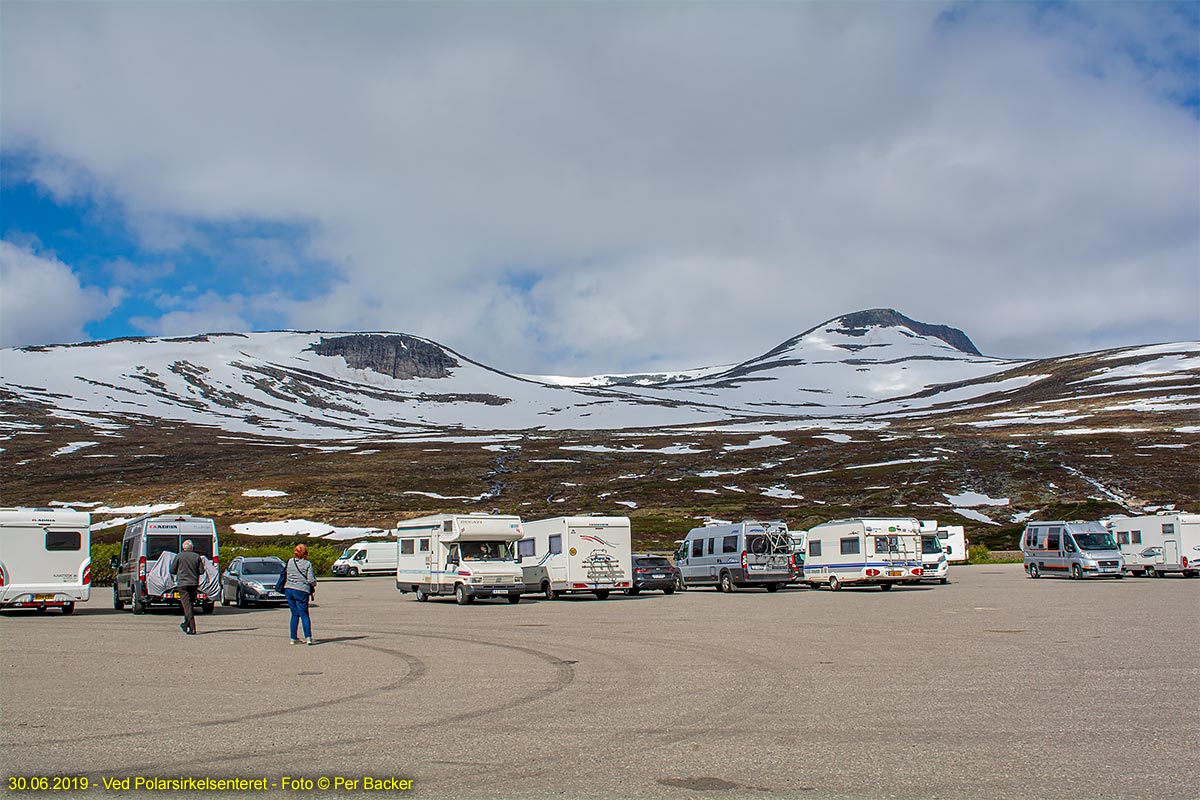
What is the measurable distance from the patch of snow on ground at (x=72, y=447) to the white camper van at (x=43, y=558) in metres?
116

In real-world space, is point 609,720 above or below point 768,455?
below

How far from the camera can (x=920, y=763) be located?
8594mm

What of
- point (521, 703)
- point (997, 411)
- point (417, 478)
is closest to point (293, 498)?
point (417, 478)

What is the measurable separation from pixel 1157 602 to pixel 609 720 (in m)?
23.3

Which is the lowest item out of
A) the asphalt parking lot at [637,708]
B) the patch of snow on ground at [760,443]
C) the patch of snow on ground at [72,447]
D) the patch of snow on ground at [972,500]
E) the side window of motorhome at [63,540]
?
the asphalt parking lot at [637,708]

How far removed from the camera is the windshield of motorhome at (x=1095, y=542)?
4531 cm

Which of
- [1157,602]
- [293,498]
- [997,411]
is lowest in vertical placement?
[1157,602]

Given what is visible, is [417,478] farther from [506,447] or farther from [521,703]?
[521,703]

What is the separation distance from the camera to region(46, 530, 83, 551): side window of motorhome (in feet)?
89.9

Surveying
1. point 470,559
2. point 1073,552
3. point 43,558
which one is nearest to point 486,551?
point 470,559

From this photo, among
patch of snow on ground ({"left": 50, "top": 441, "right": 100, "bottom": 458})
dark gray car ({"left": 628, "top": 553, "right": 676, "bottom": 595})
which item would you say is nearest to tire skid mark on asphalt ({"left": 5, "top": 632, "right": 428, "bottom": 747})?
dark gray car ({"left": 628, "top": 553, "right": 676, "bottom": 595})

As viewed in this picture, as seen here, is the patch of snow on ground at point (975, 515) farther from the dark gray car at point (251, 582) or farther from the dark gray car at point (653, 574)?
the dark gray car at point (251, 582)

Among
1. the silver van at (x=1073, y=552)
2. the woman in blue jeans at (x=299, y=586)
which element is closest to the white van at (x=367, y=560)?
the silver van at (x=1073, y=552)

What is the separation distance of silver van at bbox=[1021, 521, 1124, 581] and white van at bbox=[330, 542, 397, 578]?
1414 inches
